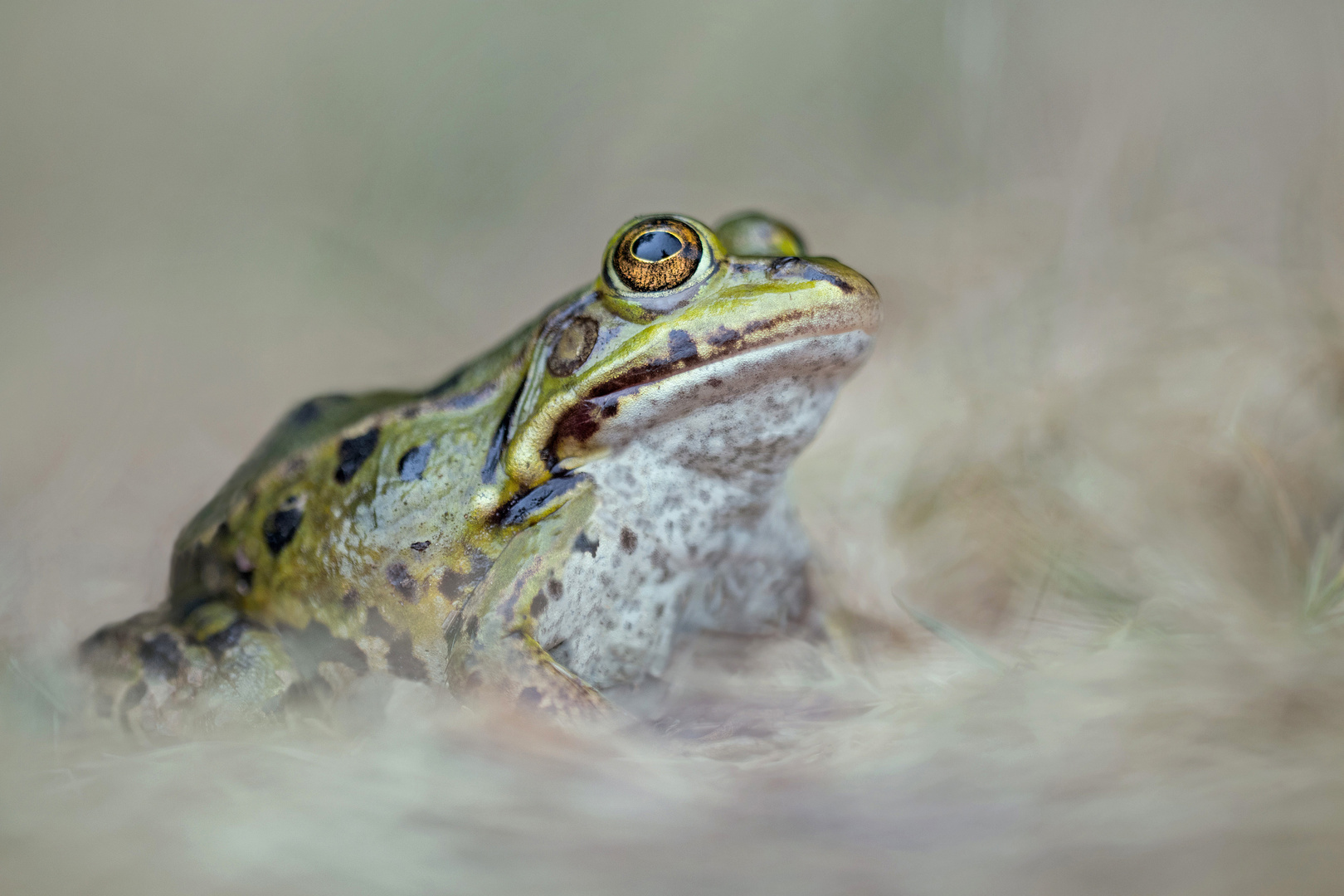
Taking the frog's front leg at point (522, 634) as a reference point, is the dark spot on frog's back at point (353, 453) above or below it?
above

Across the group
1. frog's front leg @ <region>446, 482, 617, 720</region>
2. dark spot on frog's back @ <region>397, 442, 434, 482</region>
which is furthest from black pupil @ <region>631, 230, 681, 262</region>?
dark spot on frog's back @ <region>397, 442, 434, 482</region>

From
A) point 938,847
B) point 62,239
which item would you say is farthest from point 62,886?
point 62,239

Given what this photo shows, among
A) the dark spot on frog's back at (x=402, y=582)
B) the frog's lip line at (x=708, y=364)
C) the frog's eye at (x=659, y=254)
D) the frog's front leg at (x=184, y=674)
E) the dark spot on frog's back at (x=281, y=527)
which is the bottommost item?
the frog's front leg at (x=184, y=674)

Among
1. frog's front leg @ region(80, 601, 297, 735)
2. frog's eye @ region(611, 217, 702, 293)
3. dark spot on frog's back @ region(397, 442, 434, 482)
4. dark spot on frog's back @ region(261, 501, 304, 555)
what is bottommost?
frog's front leg @ region(80, 601, 297, 735)

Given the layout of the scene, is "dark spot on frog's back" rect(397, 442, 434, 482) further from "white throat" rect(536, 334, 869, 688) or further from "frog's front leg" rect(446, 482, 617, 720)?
"white throat" rect(536, 334, 869, 688)

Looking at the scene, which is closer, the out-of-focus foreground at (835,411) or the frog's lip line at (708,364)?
the out-of-focus foreground at (835,411)

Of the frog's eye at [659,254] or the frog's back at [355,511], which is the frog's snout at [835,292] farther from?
the frog's back at [355,511]

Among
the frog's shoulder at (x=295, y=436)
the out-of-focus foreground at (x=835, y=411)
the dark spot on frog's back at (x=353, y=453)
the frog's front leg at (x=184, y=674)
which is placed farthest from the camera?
the frog's shoulder at (x=295, y=436)

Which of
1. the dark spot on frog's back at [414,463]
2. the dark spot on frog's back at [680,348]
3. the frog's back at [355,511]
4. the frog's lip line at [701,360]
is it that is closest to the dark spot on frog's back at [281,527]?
the frog's back at [355,511]
